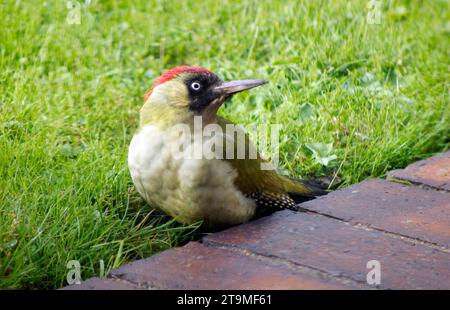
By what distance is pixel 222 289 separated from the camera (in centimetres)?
291

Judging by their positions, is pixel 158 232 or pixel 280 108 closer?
pixel 158 232

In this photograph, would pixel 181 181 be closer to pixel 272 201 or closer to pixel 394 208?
pixel 272 201

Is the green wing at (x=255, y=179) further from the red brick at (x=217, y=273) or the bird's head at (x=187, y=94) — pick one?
the red brick at (x=217, y=273)

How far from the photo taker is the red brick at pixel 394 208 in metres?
3.48

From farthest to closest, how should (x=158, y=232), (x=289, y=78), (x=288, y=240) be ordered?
1. (x=289, y=78)
2. (x=158, y=232)
3. (x=288, y=240)

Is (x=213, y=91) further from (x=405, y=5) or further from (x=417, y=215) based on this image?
(x=405, y=5)

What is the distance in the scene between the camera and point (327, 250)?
3.25m

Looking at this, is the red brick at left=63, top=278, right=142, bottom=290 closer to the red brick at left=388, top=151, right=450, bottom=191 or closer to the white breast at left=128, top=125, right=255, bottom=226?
the white breast at left=128, top=125, right=255, bottom=226

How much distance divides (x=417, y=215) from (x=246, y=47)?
2.36 metres

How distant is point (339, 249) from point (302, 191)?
2.61ft

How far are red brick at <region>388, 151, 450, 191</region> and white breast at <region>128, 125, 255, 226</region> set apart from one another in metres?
0.91

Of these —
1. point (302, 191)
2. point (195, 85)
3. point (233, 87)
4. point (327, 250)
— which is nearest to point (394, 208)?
point (302, 191)
